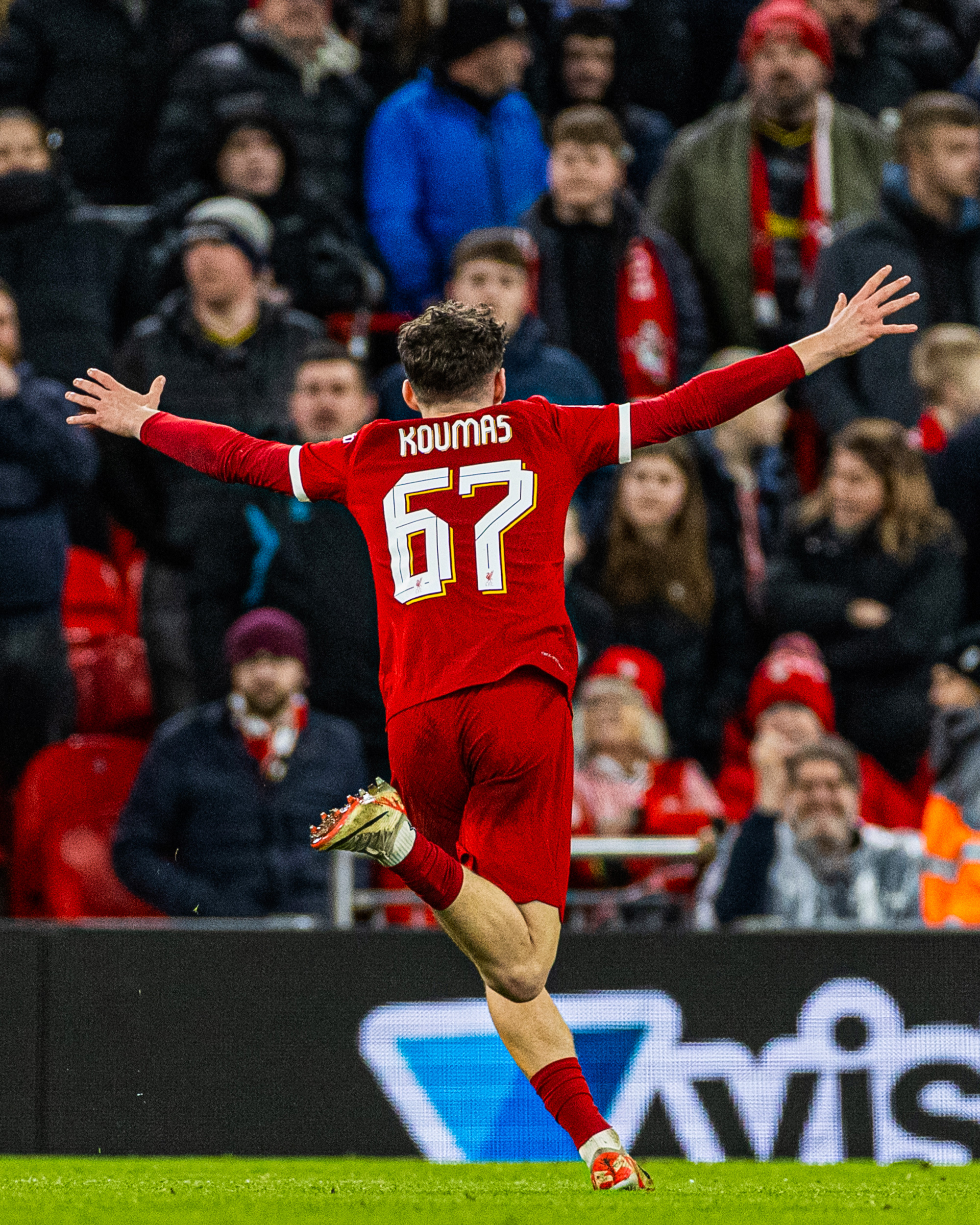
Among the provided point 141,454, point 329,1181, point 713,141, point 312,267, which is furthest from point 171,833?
point 713,141

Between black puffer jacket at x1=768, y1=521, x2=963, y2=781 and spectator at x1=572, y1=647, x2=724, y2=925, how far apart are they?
0.92 metres

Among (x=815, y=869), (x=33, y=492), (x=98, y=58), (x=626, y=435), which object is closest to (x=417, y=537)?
(x=626, y=435)

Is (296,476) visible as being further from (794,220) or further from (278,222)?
(794,220)

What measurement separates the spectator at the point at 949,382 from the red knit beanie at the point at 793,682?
4.41ft

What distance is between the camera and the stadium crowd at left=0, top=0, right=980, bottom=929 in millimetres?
7969

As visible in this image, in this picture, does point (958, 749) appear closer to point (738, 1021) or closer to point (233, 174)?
point (738, 1021)

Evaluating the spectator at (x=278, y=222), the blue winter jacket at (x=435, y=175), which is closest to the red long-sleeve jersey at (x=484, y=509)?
the spectator at (x=278, y=222)

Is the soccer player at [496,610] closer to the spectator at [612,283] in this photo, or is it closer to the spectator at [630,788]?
the spectator at [630,788]

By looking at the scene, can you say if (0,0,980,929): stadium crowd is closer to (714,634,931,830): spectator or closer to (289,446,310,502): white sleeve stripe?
(714,634,931,830): spectator

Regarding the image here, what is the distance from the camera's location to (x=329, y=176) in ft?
33.3

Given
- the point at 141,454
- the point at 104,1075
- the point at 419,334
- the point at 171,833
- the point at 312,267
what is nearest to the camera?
the point at 419,334

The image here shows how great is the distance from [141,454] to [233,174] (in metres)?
1.60

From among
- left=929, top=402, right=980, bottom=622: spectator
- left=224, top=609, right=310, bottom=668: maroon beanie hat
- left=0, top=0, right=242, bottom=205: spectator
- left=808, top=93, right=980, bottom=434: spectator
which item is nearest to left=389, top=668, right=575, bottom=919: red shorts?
left=224, top=609, right=310, bottom=668: maroon beanie hat

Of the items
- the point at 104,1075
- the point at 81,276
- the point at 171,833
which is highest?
the point at 81,276
